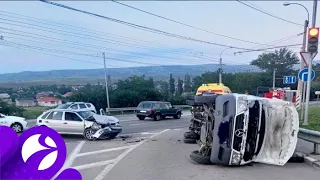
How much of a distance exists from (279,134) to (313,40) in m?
5.78

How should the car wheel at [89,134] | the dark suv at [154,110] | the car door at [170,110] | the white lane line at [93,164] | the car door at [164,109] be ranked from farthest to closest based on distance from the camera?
1. the car door at [170,110]
2. the car door at [164,109]
3. the dark suv at [154,110]
4. the car wheel at [89,134]
5. the white lane line at [93,164]

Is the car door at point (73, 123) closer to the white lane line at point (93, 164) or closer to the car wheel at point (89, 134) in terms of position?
the car wheel at point (89, 134)

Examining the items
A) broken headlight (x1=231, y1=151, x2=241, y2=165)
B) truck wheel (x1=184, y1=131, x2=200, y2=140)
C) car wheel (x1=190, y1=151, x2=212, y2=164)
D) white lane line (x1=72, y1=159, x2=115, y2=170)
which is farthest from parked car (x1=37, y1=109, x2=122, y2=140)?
broken headlight (x1=231, y1=151, x2=241, y2=165)

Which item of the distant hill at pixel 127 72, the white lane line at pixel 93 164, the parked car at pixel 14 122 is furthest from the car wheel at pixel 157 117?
the white lane line at pixel 93 164

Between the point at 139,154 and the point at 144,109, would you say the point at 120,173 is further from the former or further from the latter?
the point at 144,109

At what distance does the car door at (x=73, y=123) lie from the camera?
596 inches

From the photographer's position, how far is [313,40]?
12.2 m

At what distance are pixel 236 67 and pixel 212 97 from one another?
53.5m

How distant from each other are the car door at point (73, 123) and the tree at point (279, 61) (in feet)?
236

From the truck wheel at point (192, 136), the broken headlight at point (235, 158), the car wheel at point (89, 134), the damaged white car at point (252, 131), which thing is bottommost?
the car wheel at point (89, 134)

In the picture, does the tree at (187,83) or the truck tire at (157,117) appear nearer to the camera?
the truck tire at (157,117)

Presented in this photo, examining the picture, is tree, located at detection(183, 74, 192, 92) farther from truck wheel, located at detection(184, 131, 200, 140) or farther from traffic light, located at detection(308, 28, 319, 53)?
traffic light, located at detection(308, 28, 319, 53)

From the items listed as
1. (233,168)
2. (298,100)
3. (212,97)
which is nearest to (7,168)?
(233,168)

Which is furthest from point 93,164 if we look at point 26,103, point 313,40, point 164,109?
point 26,103
